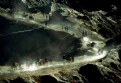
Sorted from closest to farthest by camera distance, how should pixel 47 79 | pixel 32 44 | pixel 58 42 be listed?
pixel 47 79 < pixel 32 44 < pixel 58 42

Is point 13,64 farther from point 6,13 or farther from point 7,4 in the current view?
point 7,4

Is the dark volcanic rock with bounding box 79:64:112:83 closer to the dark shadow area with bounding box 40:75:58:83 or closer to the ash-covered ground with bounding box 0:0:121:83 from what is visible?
the ash-covered ground with bounding box 0:0:121:83

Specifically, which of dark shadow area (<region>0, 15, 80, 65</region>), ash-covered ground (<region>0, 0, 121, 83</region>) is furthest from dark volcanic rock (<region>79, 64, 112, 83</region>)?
dark shadow area (<region>0, 15, 80, 65</region>)

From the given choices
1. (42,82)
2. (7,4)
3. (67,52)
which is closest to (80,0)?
(7,4)

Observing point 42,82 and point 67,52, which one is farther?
point 67,52

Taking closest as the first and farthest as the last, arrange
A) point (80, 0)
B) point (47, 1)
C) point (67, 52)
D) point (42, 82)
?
point (42, 82) < point (67, 52) < point (47, 1) < point (80, 0)

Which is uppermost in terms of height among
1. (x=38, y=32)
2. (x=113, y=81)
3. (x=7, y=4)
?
(x=7, y=4)

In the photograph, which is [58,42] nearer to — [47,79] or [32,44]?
[32,44]

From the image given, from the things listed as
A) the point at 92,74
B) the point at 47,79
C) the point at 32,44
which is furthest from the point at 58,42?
the point at 47,79

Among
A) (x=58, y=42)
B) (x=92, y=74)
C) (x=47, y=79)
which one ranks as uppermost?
(x=58, y=42)
